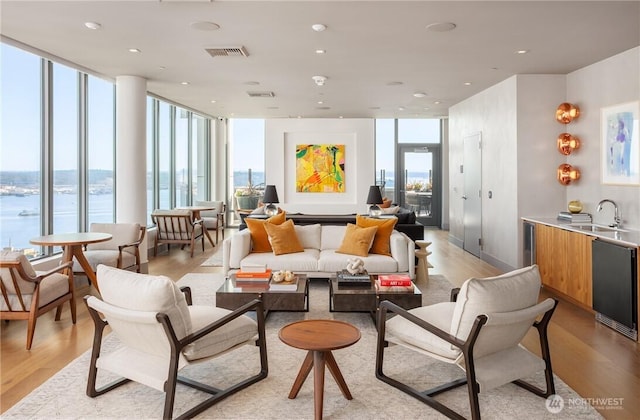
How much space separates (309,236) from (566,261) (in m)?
3.03

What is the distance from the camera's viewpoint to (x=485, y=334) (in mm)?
2553

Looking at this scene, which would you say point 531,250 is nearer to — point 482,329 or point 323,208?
point 482,329

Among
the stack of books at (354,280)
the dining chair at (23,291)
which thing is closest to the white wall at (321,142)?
the stack of books at (354,280)

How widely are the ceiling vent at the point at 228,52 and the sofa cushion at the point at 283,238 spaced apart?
Result: 2.04m

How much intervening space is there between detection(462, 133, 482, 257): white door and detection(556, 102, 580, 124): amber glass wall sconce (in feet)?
5.51

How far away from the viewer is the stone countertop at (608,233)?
13.6ft

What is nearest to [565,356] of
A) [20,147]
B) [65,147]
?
[20,147]

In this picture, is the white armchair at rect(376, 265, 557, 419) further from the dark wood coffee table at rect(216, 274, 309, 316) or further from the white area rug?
the white area rug

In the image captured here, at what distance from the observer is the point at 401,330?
9.75ft

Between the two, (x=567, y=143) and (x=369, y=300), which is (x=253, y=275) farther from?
(x=567, y=143)

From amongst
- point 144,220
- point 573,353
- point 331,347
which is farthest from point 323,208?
point 331,347

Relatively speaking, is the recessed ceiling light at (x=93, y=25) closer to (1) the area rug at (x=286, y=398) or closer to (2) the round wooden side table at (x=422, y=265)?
(1) the area rug at (x=286, y=398)

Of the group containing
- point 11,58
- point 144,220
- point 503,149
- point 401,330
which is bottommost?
point 401,330

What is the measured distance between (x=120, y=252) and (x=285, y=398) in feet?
11.6
